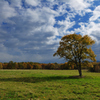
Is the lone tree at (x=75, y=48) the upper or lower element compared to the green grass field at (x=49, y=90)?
upper

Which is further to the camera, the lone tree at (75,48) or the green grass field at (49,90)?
the lone tree at (75,48)

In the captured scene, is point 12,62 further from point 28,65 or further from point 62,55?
point 62,55

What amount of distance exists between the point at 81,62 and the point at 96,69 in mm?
60077

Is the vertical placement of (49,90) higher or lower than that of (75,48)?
lower

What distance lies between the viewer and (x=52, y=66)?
14725cm

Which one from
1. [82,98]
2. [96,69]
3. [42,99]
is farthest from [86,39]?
[96,69]

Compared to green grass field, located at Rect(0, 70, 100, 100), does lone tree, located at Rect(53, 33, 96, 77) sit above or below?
above

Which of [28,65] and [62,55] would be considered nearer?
[62,55]

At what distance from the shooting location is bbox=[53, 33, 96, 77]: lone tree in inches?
1200

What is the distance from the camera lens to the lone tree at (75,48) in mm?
30484

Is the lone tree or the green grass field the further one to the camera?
the lone tree

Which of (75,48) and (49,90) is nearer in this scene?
(49,90)

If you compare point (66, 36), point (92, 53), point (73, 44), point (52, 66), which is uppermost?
point (66, 36)

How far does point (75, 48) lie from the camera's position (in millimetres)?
31391
